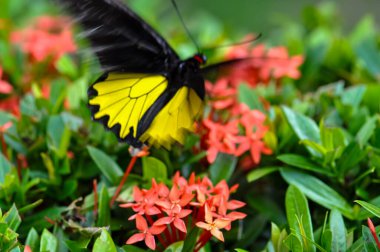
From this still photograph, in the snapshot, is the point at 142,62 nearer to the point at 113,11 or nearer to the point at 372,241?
the point at 113,11

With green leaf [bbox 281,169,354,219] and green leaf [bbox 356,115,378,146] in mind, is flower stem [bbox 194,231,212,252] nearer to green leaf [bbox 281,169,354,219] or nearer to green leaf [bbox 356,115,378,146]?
green leaf [bbox 281,169,354,219]

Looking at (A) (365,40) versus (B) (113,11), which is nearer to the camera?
(B) (113,11)

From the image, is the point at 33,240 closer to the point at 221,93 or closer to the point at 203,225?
the point at 203,225

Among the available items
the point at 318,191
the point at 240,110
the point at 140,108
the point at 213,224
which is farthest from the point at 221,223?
the point at 240,110

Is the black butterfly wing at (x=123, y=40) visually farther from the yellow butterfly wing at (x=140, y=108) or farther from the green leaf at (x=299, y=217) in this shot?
the green leaf at (x=299, y=217)

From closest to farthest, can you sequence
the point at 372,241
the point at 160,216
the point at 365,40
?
the point at 372,241, the point at 160,216, the point at 365,40

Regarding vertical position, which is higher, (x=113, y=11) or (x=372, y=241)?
(x=113, y=11)

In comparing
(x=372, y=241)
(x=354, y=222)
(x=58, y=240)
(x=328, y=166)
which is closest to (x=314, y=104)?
(x=328, y=166)

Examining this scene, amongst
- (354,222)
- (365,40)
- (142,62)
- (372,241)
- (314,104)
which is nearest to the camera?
(372,241)
